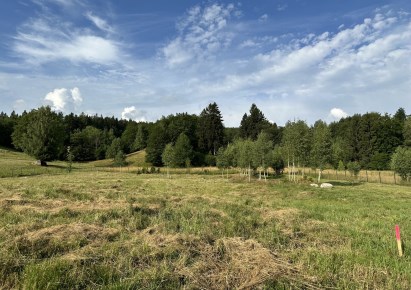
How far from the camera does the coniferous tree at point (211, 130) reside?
3883 inches

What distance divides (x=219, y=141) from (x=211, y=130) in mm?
4085

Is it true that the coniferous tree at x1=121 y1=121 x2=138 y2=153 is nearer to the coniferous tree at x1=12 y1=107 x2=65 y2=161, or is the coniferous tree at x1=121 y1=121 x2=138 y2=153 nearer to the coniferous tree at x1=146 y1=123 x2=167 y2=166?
the coniferous tree at x1=146 y1=123 x2=167 y2=166

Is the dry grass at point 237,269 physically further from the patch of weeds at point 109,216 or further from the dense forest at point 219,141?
the dense forest at point 219,141

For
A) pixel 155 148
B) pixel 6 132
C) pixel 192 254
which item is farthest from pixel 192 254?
pixel 6 132

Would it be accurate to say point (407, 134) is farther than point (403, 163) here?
Yes

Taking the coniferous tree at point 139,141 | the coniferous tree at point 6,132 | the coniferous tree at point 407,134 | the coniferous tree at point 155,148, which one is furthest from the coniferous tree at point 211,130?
the coniferous tree at point 6,132

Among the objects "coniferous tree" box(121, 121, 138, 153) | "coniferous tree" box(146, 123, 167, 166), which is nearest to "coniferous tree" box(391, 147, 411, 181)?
"coniferous tree" box(146, 123, 167, 166)

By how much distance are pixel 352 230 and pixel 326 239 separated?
202 centimetres

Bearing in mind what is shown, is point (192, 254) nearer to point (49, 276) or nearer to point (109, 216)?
point (49, 276)

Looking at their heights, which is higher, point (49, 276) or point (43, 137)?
point (43, 137)

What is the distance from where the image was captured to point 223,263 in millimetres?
6996

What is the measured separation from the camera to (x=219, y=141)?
99.0 metres

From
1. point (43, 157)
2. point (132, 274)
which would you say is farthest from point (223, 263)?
point (43, 157)

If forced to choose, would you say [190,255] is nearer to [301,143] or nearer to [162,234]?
[162,234]
